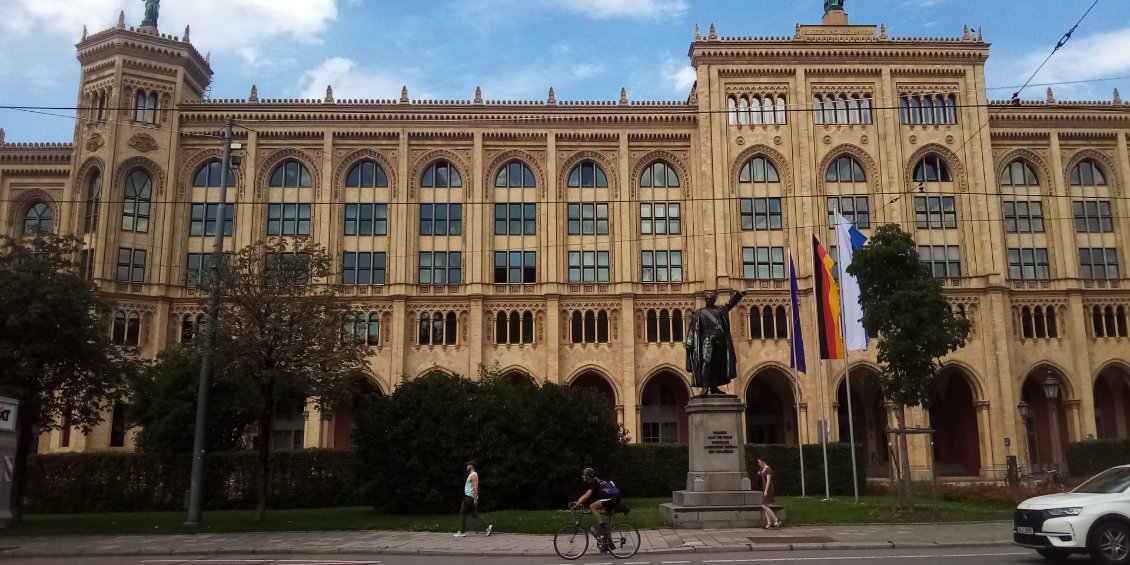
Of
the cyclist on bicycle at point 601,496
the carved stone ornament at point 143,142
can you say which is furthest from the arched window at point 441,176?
the cyclist on bicycle at point 601,496

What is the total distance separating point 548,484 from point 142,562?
13690 millimetres

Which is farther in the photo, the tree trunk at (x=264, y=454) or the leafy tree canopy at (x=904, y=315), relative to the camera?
the tree trunk at (x=264, y=454)

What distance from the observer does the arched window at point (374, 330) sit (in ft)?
160

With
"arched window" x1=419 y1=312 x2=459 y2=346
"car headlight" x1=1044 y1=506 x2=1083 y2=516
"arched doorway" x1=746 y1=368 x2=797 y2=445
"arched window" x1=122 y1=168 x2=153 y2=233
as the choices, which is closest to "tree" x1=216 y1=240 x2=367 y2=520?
"car headlight" x1=1044 y1=506 x2=1083 y2=516

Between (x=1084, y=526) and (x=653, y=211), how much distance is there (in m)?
38.1

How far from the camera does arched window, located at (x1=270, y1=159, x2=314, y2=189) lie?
50.9 meters

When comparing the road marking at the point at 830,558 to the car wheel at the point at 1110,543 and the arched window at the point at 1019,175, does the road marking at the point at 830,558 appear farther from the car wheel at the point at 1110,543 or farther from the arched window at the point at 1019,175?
the arched window at the point at 1019,175

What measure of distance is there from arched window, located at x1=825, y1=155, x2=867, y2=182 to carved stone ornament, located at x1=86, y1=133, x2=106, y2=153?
4368 centimetres

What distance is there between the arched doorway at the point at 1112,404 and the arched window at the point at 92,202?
61972 mm

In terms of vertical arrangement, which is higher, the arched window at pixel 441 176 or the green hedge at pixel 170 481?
the arched window at pixel 441 176

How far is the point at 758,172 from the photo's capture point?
168 feet

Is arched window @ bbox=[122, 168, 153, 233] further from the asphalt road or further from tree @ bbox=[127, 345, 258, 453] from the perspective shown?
the asphalt road

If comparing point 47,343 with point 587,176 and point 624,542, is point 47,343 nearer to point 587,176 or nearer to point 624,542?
point 624,542

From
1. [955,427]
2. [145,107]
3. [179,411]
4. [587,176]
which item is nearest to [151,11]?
[145,107]
